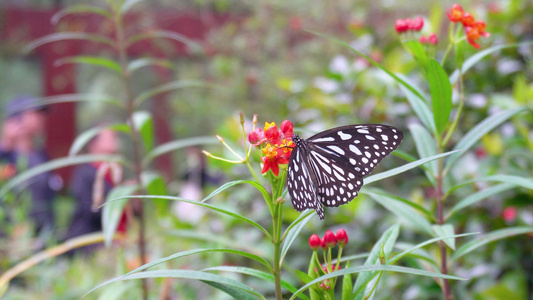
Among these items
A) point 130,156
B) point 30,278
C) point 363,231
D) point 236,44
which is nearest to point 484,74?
point 363,231

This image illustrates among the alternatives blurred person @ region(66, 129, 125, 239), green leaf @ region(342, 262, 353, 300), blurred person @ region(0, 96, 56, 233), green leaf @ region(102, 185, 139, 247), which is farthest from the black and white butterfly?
blurred person @ region(0, 96, 56, 233)

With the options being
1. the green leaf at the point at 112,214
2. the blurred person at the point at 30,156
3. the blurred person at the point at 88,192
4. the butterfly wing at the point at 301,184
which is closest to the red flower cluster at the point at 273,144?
the butterfly wing at the point at 301,184

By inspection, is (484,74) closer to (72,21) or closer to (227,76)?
(227,76)

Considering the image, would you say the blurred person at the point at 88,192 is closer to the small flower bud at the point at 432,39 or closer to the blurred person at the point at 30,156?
the blurred person at the point at 30,156

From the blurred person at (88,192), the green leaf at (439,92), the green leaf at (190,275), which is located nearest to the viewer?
the green leaf at (190,275)

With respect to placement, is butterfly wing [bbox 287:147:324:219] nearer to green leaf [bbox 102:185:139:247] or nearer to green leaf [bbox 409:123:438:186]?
green leaf [bbox 409:123:438:186]

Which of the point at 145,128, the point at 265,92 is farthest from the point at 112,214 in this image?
the point at 265,92

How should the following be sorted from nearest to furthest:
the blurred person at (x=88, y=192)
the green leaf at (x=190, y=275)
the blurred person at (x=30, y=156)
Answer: the green leaf at (x=190, y=275), the blurred person at (x=88, y=192), the blurred person at (x=30, y=156)
